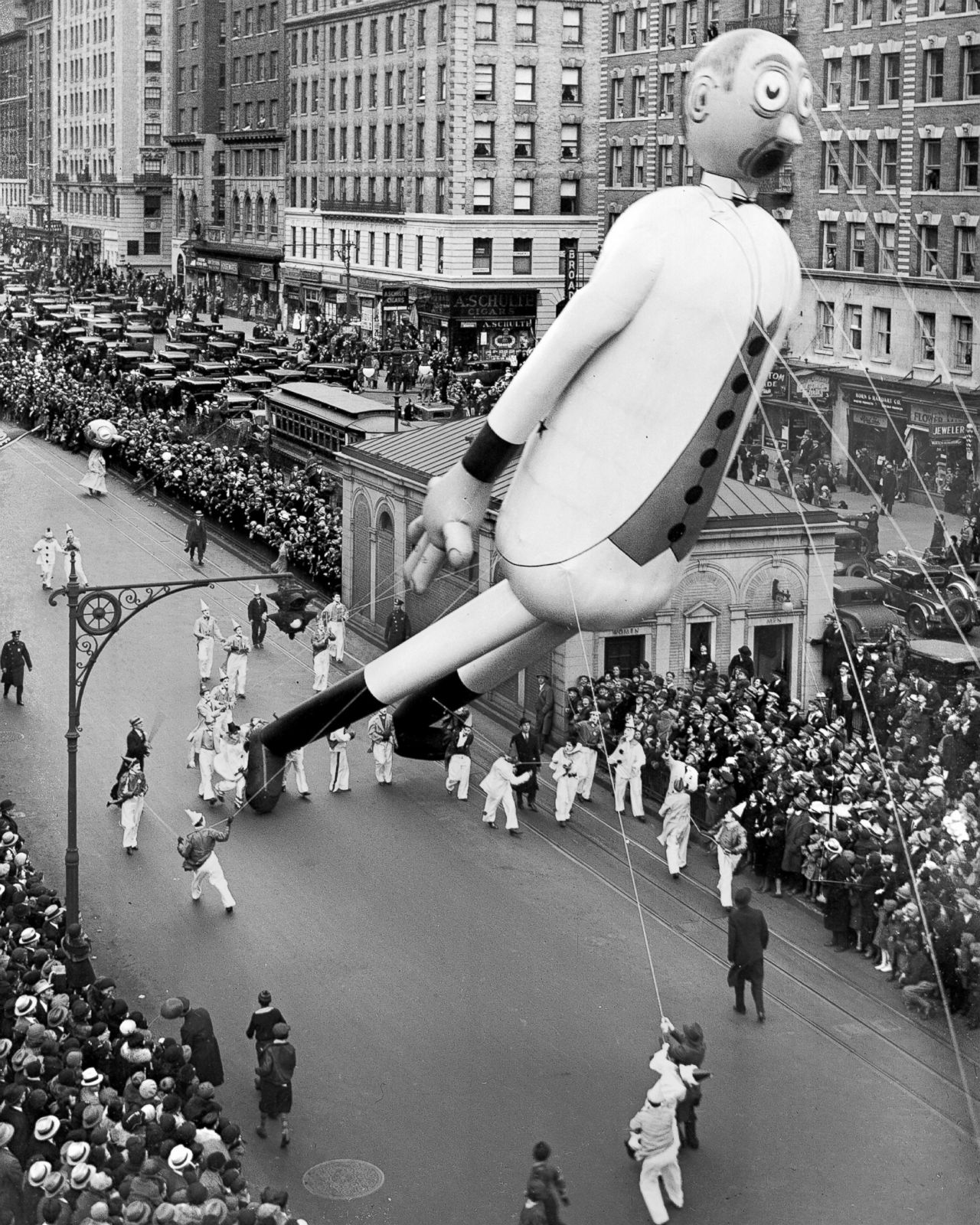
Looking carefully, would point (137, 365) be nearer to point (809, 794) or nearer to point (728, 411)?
point (809, 794)

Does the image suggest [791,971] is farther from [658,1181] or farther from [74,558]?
[74,558]

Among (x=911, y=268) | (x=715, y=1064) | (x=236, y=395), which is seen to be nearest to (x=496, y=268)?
(x=236, y=395)

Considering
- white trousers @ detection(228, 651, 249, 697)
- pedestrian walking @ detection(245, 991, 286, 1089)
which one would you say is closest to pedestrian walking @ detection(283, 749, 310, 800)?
white trousers @ detection(228, 651, 249, 697)

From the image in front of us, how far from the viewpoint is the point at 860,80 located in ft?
163

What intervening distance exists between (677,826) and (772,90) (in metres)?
12.4

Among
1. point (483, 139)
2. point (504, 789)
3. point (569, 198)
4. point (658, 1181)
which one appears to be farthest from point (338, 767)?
point (569, 198)

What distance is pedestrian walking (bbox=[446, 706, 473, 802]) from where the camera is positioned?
85.3 feet

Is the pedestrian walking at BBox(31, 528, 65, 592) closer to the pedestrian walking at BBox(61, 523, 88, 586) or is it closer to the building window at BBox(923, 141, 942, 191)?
the pedestrian walking at BBox(61, 523, 88, 586)

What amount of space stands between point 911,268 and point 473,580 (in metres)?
23.4

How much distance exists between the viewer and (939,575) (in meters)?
35.7

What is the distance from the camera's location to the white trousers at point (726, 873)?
72.0 feet

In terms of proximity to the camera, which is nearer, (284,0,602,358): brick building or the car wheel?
the car wheel

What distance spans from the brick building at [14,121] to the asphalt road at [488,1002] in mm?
148098

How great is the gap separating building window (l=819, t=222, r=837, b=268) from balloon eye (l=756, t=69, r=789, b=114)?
135 ft
